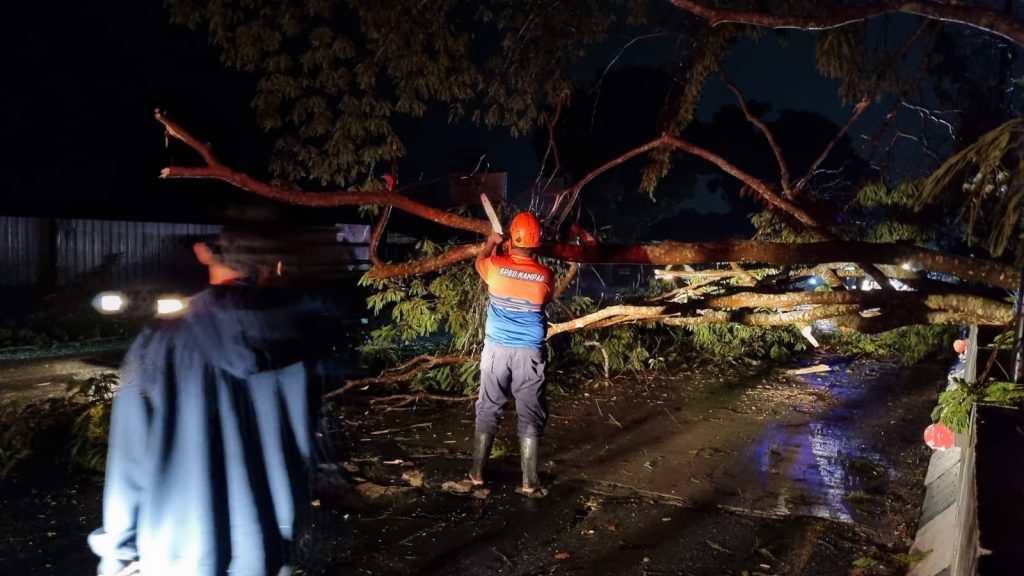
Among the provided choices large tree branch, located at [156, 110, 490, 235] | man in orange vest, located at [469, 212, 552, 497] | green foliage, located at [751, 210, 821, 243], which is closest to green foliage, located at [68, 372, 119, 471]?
large tree branch, located at [156, 110, 490, 235]

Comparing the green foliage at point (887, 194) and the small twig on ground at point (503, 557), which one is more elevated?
the green foliage at point (887, 194)

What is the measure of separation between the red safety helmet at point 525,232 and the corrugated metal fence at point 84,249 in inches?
369

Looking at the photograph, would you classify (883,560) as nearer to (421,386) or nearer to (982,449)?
(982,449)

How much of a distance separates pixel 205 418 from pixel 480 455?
2.24m

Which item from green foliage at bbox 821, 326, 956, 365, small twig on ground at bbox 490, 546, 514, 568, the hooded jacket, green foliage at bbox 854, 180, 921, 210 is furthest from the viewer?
green foliage at bbox 821, 326, 956, 365

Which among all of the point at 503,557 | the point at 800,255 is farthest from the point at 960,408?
the point at 503,557

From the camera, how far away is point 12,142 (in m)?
13.0

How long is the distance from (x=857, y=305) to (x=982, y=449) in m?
1.62

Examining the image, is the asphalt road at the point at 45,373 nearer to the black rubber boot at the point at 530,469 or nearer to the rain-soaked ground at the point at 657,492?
the rain-soaked ground at the point at 657,492

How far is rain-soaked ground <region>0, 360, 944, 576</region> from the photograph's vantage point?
12.8 feet

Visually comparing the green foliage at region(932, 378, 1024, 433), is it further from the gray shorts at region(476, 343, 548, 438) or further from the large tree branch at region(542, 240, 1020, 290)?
the gray shorts at region(476, 343, 548, 438)

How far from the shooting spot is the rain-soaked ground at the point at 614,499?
3.90 m

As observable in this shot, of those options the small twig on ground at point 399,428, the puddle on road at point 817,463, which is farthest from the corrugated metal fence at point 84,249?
the puddle on road at point 817,463

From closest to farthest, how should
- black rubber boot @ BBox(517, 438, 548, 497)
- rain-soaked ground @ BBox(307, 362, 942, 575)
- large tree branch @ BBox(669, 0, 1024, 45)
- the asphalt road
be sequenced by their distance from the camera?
large tree branch @ BBox(669, 0, 1024, 45), rain-soaked ground @ BBox(307, 362, 942, 575), black rubber boot @ BBox(517, 438, 548, 497), the asphalt road
